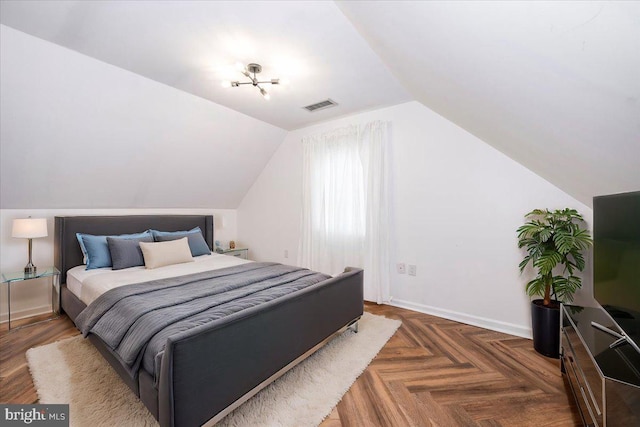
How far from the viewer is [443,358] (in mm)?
2246

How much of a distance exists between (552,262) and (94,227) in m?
4.83

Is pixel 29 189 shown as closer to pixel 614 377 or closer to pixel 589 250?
pixel 614 377

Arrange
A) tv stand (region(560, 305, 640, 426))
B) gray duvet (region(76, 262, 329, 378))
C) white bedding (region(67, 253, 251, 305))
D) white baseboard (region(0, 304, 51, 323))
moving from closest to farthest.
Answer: tv stand (region(560, 305, 640, 426)) → gray duvet (region(76, 262, 329, 378)) → white bedding (region(67, 253, 251, 305)) → white baseboard (region(0, 304, 51, 323))

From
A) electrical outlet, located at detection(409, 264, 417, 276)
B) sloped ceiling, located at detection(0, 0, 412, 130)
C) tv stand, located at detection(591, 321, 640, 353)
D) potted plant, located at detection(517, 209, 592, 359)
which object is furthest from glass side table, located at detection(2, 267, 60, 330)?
potted plant, located at detection(517, 209, 592, 359)

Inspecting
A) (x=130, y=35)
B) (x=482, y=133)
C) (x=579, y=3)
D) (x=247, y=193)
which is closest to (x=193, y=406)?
(x=579, y=3)

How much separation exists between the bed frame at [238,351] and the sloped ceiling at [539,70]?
179cm

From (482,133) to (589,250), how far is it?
4.51 feet

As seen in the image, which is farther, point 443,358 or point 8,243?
point 8,243

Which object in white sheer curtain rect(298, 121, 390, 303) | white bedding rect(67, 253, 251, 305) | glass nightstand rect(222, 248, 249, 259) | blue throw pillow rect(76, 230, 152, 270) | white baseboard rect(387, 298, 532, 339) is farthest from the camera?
glass nightstand rect(222, 248, 249, 259)

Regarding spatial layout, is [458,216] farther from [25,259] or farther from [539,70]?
[25,259]

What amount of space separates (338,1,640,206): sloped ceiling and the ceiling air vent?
1.07 metres

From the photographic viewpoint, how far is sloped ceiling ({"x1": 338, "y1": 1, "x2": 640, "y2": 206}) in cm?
92

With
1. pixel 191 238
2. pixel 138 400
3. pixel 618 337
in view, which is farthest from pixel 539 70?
pixel 191 238

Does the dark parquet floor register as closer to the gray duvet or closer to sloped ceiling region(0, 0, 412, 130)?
the gray duvet
